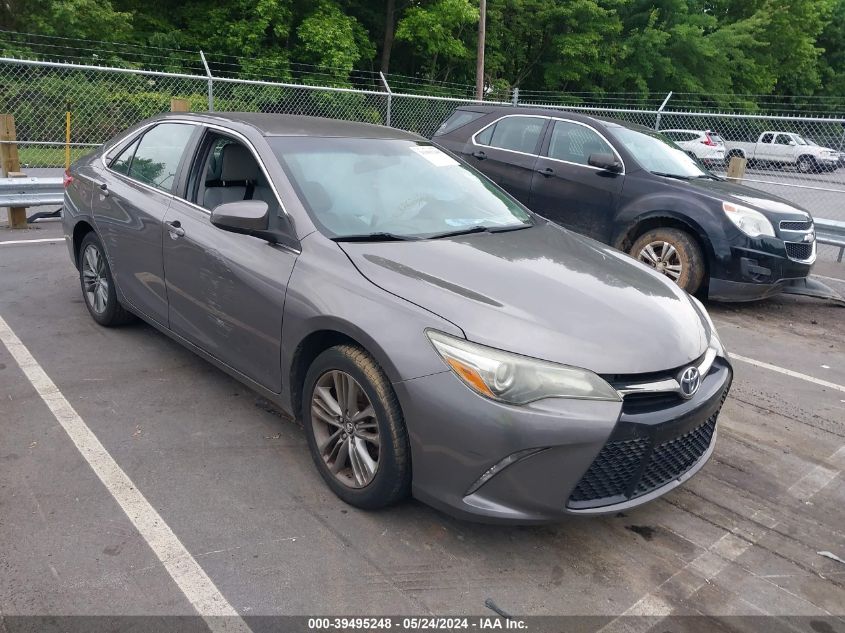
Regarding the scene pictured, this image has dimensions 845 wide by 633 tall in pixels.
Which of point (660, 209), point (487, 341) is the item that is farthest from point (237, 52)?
point (487, 341)

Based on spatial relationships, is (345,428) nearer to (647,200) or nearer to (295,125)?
(295,125)

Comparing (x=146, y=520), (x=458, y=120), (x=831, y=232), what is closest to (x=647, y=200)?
(x=458, y=120)

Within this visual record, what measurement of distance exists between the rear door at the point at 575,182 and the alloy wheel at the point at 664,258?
0.44 m

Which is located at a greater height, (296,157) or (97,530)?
(296,157)

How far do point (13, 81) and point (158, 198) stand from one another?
1241 centimetres

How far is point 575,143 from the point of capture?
740 centimetres

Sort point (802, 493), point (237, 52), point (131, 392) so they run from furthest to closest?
point (237, 52)
point (131, 392)
point (802, 493)

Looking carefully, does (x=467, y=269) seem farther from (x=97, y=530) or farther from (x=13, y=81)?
(x=13, y=81)

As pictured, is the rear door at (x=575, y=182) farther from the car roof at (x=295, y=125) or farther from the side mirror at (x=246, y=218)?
the side mirror at (x=246, y=218)

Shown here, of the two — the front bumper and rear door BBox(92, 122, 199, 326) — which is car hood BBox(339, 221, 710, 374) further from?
rear door BBox(92, 122, 199, 326)

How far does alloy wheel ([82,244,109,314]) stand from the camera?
16.2 ft

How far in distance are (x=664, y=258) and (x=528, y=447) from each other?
15.7ft

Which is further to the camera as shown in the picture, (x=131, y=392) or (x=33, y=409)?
(x=131, y=392)

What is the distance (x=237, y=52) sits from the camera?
25.6 m
